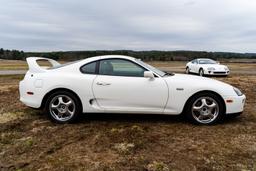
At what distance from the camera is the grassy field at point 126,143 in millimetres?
3945

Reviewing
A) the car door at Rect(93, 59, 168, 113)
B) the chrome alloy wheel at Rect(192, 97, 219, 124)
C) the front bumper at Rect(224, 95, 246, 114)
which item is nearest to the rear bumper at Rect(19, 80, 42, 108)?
the car door at Rect(93, 59, 168, 113)

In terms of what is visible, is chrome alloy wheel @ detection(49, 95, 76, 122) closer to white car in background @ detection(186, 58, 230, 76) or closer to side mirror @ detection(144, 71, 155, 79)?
side mirror @ detection(144, 71, 155, 79)

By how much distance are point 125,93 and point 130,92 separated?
93mm

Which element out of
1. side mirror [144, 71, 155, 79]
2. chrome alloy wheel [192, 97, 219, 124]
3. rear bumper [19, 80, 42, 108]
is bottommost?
chrome alloy wheel [192, 97, 219, 124]

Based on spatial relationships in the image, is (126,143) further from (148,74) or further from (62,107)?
(62,107)

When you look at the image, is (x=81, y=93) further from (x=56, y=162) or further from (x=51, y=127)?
(x=56, y=162)

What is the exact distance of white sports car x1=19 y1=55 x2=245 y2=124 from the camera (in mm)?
5727

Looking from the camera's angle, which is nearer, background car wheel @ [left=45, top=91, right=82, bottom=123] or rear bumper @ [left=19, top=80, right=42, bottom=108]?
background car wheel @ [left=45, top=91, right=82, bottom=123]

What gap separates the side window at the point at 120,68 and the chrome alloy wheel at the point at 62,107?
812 millimetres

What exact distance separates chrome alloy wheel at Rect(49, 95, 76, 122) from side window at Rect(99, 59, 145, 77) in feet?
2.66

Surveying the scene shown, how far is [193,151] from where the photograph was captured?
4363mm

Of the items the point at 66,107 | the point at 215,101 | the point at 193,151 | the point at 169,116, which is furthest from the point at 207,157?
the point at 66,107

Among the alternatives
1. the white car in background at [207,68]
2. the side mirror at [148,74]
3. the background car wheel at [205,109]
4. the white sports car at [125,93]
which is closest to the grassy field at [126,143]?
the background car wheel at [205,109]

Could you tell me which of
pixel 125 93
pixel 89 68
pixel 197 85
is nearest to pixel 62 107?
pixel 89 68
